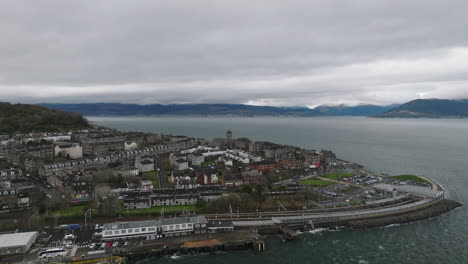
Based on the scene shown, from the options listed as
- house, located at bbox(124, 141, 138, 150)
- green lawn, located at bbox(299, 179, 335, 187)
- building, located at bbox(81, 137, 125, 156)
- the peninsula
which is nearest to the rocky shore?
the peninsula

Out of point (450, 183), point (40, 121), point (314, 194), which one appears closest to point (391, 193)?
point (314, 194)

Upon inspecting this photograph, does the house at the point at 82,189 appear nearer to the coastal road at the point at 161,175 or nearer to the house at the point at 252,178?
the coastal road at the point at 161,175

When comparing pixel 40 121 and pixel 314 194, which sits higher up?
pixel 40 121

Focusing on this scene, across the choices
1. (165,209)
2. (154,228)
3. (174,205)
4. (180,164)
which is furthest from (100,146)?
(154,228)

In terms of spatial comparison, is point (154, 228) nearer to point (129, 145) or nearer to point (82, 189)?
point (82, 189)

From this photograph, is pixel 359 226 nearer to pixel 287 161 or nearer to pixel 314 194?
pixel 314 194

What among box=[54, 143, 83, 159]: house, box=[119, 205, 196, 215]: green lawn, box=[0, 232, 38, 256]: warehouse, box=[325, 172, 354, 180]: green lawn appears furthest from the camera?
box=[54, 143, 83, 159]: house

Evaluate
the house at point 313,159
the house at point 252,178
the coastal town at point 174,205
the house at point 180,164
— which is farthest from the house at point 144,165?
the house at point 313,159

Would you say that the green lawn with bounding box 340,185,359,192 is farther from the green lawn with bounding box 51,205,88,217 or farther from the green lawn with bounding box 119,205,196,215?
the green lawn with bounding box 51,205,88,217
